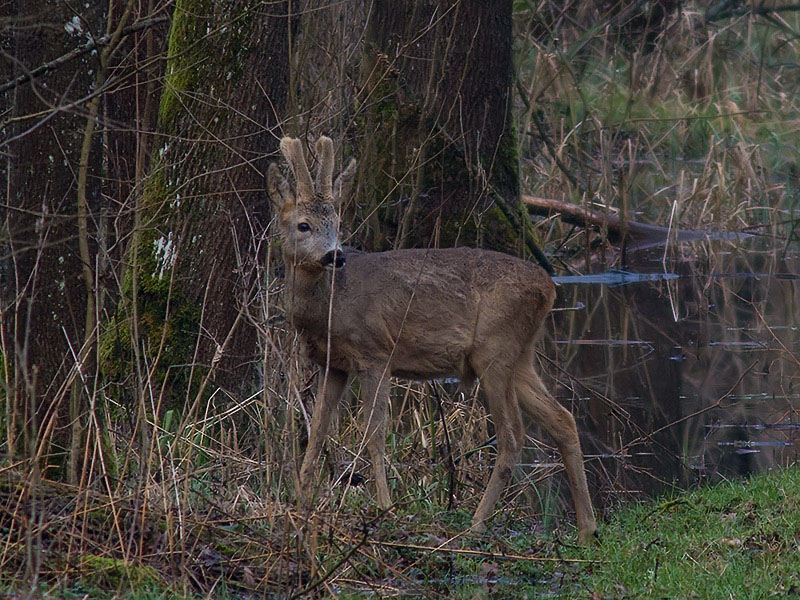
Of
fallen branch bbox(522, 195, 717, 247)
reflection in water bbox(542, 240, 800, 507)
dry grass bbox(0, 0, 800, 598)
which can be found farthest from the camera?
fallen branch bbox(522, 195, 717, 247)

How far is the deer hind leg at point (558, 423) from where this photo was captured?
6.84 m

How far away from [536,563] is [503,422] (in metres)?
1.17

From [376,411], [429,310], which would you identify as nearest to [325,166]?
[429,310]

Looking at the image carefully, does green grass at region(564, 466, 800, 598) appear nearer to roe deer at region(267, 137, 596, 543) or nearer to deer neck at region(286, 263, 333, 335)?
roe deer at region(267, 137, 596, 543)

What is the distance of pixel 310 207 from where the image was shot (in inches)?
255

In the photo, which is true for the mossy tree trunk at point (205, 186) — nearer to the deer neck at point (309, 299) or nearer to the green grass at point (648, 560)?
the deer neck at point (309, 299)

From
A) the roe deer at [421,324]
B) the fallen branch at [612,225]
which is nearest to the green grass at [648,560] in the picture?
the roe deer at [421,324]

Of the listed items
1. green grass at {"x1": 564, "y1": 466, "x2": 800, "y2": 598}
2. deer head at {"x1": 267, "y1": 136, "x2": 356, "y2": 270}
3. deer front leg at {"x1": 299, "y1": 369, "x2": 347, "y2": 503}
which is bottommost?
green grass at {"x1": 564, "y1": 466, "x2": 800, "y2": 598}

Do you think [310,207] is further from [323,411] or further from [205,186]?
[205,186]

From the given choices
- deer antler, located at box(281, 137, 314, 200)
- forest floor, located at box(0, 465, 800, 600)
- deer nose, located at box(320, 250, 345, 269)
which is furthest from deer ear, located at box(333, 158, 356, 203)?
forest floor, located at box(0, 465, 800, 600)

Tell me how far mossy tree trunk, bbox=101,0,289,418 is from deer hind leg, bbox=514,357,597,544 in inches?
65.3

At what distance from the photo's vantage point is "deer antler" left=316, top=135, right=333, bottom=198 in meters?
6.34

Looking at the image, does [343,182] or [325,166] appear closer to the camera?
[325,166]

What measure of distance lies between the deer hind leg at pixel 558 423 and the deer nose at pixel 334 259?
1340 mm
